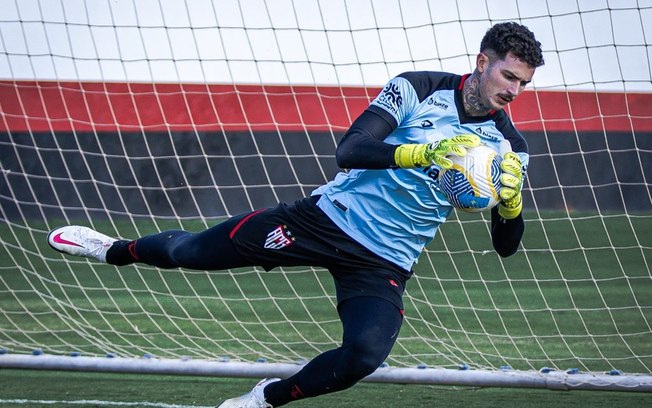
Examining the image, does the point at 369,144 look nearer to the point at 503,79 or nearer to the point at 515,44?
the point at 503,79

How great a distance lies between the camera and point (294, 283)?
890 centimetres

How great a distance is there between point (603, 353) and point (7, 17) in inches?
196

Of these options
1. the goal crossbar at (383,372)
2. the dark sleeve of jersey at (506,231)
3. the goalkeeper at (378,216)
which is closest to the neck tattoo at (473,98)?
the goalkeeper at (378,216)

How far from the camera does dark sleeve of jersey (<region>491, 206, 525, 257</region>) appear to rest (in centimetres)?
407

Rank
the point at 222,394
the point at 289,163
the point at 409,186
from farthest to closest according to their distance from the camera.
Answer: the point at 289,163 → the point at 222,394 → the point at 409,186

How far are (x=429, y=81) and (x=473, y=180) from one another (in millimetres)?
600

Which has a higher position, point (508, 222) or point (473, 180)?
point (473, 180)

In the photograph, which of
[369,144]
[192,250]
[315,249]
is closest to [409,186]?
[369,144]

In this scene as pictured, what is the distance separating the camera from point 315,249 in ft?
13.0

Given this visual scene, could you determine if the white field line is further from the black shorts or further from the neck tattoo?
the neck tattoo

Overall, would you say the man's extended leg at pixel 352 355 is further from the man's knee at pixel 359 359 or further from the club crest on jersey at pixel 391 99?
the club crest on jersey at pixel 391 99

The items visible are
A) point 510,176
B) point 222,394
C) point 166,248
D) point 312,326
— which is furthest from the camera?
point 312,326

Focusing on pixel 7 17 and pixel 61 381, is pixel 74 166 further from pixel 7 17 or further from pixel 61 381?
pixel 61 381

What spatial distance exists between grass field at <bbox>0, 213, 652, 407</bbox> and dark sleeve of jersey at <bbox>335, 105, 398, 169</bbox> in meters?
1.75
